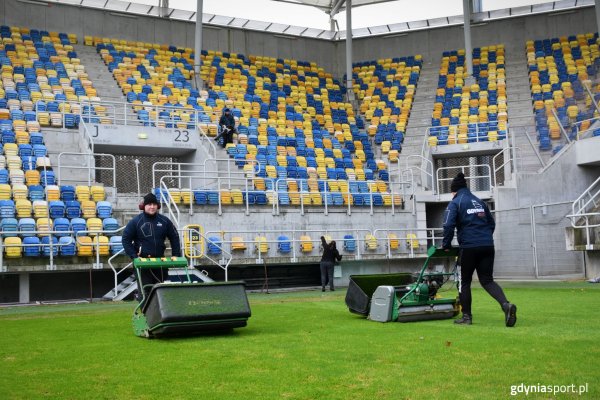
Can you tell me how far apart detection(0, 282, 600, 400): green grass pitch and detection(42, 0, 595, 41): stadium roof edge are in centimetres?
2659

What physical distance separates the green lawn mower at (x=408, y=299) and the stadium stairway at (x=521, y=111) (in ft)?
55.4

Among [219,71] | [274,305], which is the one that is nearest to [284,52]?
[219,71]

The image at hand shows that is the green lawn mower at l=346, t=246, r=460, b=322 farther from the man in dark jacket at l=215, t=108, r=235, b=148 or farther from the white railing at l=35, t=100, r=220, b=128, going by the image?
the man in dark jacket at l=215, t=108, r=235, b=148

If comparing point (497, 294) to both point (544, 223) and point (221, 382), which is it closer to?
point (221, 382)

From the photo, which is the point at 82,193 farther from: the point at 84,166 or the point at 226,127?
the point at 226,127

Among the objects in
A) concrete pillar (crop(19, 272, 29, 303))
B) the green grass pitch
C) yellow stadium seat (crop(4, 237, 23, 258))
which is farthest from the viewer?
concrete pillar (crop(19, 272, 29, 303))

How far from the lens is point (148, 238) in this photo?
9.41m

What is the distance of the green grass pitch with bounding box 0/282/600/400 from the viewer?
5.45 m

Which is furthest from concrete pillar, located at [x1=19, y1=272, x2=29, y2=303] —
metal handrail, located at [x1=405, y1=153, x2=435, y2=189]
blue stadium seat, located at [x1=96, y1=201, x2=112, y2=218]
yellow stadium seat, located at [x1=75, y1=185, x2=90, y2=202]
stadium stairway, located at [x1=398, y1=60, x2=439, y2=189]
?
stadium stairway, located at [x1=398, y1=60, x2=439, y2=189]

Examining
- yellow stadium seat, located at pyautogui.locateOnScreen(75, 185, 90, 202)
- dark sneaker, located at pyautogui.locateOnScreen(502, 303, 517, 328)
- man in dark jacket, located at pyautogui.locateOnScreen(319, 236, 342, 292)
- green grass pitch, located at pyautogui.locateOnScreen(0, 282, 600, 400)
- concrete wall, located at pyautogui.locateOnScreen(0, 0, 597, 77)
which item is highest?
concrete wall, located at pyautogui.locateOnScreen(0, 0, 597, 77)

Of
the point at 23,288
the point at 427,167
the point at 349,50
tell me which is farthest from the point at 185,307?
the point at 349,50

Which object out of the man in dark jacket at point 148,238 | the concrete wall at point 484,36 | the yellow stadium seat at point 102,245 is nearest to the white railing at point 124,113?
the yellow stadium seat at point 102,245

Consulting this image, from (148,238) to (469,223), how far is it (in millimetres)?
4138

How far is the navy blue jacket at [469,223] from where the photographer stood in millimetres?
8922
